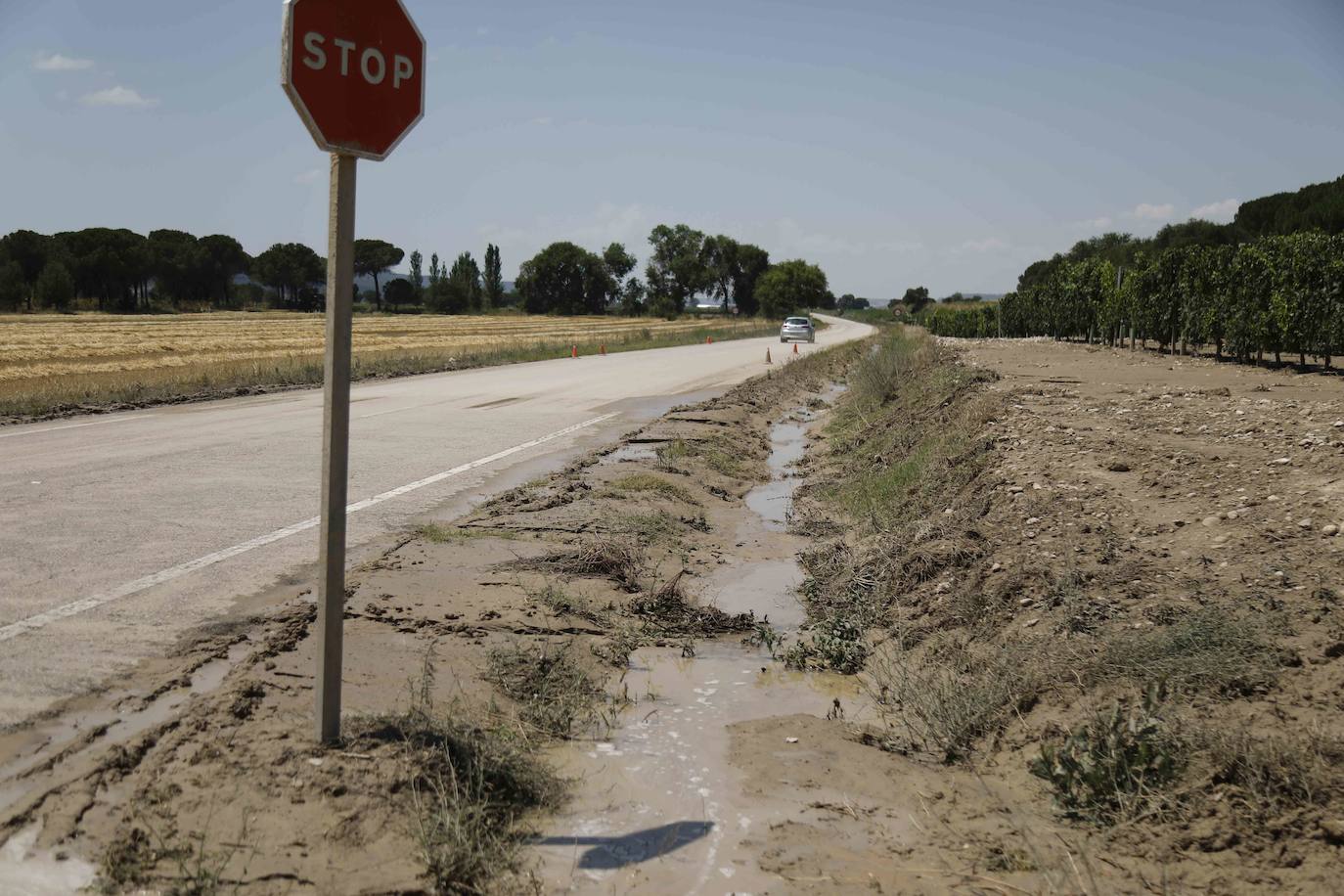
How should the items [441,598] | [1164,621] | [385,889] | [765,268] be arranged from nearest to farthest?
[385,889], [1164,621], [441,598], [765,268]

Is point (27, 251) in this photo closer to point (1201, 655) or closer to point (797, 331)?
point (797, 331)

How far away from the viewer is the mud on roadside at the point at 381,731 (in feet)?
10.1

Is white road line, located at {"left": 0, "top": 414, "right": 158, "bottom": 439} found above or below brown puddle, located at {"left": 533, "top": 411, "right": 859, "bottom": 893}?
above

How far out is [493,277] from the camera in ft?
459

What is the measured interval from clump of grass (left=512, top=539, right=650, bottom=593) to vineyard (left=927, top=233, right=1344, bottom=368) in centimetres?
1901

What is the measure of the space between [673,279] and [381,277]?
148ft

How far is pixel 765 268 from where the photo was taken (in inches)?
6152

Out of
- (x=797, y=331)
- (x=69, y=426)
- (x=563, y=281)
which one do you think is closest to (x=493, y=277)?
(x=563, y=281)

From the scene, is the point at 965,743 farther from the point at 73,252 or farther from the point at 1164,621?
the point at 73,252

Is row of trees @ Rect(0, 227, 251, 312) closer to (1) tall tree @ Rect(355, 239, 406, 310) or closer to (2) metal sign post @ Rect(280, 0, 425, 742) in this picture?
(1) tall tree @ Rect(355, 239, 406, 310)

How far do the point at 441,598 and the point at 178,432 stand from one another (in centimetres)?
932

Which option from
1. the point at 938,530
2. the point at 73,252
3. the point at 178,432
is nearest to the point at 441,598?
the point at 938,530

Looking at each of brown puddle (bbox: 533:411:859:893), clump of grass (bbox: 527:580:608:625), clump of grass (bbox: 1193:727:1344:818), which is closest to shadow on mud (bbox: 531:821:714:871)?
brown puddle (bbox: 533:411:859:893)

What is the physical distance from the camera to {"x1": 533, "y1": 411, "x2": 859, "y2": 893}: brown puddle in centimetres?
336
